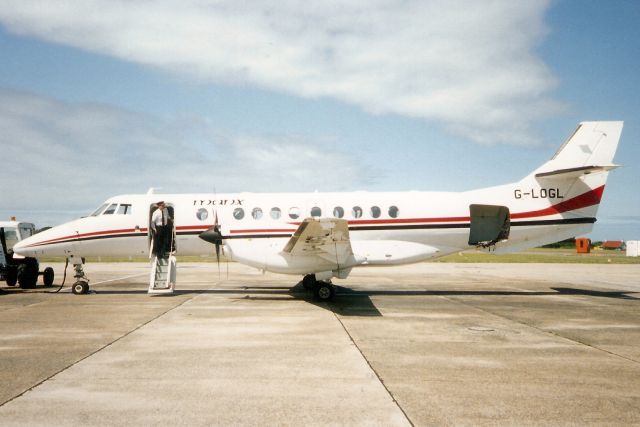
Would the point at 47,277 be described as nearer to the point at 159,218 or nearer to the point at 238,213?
the point at 159,218

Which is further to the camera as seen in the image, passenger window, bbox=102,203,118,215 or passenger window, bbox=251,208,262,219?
passenger window, bbox=102,203,118,215

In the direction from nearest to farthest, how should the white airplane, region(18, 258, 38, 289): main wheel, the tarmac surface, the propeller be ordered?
the tarmac surface → the propeller → the white airplane → region(18, 258, 38, 289): main wheel

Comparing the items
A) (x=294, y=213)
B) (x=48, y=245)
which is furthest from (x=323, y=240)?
(x=48, y=245)

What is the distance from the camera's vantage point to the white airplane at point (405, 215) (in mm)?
14875

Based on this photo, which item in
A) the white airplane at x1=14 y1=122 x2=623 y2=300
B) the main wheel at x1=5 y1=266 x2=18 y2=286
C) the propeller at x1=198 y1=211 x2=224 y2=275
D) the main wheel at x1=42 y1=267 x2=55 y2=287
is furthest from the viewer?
the main wheel at x1=42 y1=267 x2=55 y2=287

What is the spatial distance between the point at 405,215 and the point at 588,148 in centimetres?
678

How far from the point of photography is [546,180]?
50.7ft

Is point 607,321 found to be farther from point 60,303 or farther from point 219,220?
point 60,303

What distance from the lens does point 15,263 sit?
18.4 metres

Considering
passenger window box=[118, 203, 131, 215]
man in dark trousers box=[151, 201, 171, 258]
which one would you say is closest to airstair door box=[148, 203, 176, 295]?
man in dark trousers box=[151, 201, 171, 258]

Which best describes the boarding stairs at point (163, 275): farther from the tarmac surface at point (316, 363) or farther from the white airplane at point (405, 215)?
the tarmac surface at point (316, 363)

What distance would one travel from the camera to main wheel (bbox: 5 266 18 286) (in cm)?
1795

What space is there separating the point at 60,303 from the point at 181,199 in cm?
483

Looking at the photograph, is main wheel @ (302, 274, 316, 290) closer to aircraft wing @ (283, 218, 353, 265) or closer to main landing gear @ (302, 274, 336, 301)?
main landing gear @ (302, 274, 336, 301)
